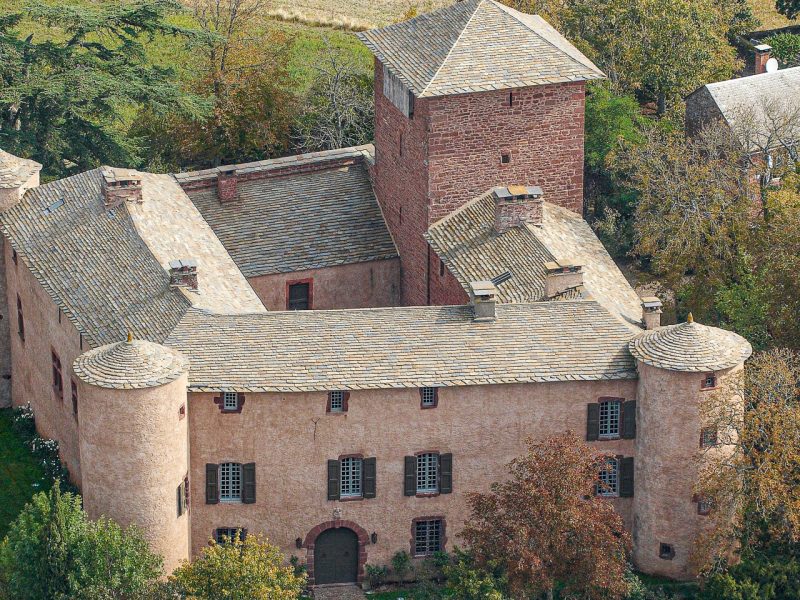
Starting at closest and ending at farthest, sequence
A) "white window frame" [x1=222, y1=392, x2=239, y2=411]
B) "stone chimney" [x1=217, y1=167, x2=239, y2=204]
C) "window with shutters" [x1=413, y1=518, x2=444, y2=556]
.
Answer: "white window frame" [x1=222, y1=392, x2=239, y2=411], "window with shutters" [x1=413, y1=518, x2=444, y2=556], "stone chimney" [x1=217, y1=167, x2=239, y2=204]

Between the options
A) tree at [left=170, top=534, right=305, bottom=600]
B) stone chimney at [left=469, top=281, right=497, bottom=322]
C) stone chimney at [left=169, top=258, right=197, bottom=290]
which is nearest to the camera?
tree at [left=170, top=534, right=305, bottom=600]

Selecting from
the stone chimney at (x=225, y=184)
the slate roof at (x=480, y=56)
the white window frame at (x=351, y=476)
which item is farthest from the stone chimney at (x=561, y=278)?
the stone chimney at (x=225, y=184)

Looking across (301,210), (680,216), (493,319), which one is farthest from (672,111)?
(493,319)

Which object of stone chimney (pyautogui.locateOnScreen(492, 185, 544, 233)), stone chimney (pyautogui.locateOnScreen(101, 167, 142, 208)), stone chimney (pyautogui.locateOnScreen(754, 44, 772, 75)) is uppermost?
stone chimney (pyautogui.locateOnScreen(754, 44, 772, 75))

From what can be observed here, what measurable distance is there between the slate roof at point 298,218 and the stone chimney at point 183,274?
10.8 meters

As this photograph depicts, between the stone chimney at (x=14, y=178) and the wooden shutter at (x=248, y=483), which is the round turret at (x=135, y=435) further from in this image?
the stone chimney at (x=14, y=178)

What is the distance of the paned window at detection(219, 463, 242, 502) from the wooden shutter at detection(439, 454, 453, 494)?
7103mm

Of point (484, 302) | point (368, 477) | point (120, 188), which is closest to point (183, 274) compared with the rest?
point (120, 188)

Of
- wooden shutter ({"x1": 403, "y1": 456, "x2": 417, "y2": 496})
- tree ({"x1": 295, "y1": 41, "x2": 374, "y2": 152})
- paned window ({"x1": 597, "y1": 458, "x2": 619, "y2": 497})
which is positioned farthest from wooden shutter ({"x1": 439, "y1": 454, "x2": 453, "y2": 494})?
tree ({"x1": 295, "y1": 41, "x2": 374, "y2": 152})

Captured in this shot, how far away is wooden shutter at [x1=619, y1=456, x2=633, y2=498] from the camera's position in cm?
7212

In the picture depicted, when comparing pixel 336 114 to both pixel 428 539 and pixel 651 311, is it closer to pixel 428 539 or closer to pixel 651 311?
pixel 651 311

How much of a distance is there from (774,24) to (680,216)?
3812 cm

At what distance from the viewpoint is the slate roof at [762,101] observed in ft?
305

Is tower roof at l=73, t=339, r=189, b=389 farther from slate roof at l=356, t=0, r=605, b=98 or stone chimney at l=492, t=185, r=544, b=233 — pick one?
slate roof at l=356, t=0, r=605, b=98
